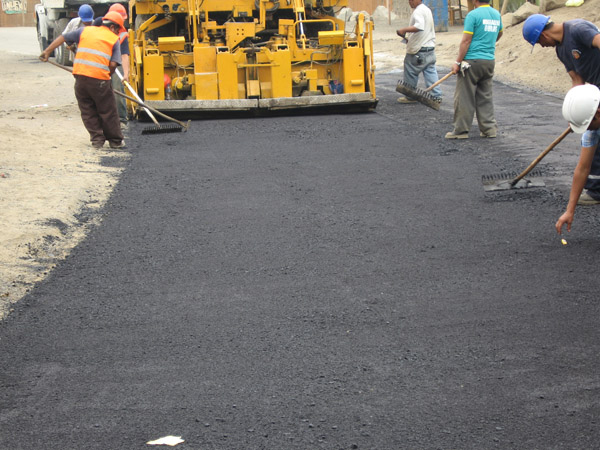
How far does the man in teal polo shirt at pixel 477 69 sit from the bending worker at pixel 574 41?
394 centimetres

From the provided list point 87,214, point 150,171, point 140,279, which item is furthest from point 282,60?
point 140,279

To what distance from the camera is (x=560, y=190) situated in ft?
23.8

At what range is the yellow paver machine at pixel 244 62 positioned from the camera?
41.9ft

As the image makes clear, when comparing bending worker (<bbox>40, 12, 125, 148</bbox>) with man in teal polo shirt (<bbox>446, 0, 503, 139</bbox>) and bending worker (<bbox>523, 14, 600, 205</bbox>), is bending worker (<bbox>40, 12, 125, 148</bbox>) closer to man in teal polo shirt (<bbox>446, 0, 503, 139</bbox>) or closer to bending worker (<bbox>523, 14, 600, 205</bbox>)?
man in teal polo shirt (<bbox>446, 0, 503, 139</bbox>)

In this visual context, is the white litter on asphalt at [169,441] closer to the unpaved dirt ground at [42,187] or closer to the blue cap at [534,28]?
the unpaved dirt ground at [42,187]

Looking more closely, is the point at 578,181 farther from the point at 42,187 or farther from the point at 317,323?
the point at 42,187

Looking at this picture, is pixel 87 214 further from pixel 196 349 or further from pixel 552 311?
pixel 552 311

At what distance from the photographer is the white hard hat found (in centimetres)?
525

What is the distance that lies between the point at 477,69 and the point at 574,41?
421 cm

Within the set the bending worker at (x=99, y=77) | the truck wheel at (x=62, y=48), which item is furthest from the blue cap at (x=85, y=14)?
the truck wheel at (x=62, y=48)

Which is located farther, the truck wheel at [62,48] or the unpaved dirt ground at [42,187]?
the truck wheel at [62,48]

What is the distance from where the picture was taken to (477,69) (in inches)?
388

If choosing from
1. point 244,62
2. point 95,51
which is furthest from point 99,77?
point 244,62

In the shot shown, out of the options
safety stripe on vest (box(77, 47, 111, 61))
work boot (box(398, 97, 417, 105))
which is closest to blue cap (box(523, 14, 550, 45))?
safety stripe on vest (box(77, 47, 111, 61))
